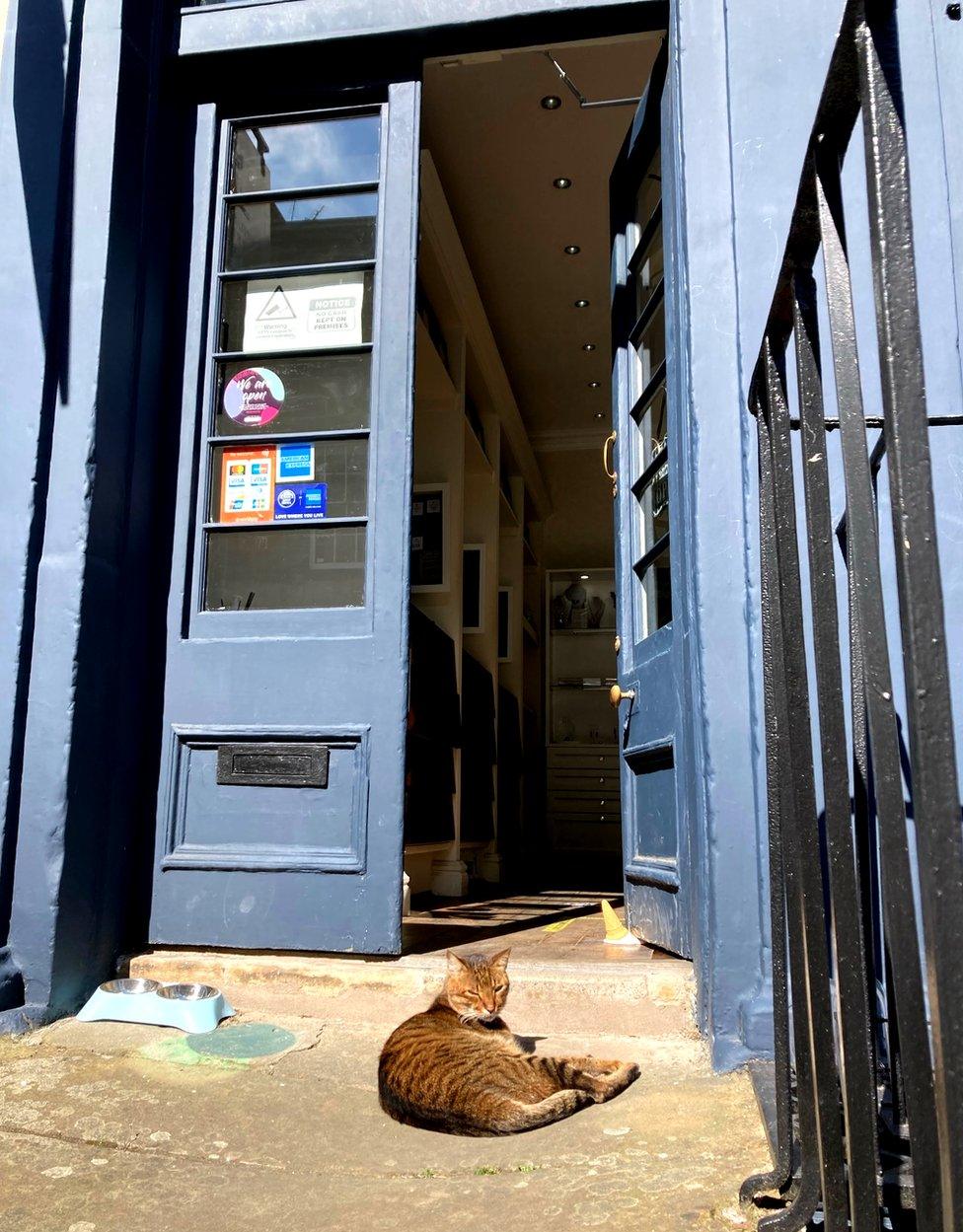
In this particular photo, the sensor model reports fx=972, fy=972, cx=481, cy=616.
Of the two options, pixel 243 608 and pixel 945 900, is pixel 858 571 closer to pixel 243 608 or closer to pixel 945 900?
pixel 945 900

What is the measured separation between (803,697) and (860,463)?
1.40 ft

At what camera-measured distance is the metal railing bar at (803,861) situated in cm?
111

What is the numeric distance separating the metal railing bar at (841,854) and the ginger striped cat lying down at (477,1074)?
37.8 inches

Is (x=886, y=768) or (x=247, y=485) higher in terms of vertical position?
(x=247, y=485)

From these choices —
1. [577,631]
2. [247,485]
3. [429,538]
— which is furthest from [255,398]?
[577,631]

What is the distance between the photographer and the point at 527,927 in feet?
12.1

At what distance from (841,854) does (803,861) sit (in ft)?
0.57

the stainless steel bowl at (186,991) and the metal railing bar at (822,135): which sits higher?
the metal railing bar at (822,135)

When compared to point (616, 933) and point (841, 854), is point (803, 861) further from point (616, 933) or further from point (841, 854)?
point (616, 933)

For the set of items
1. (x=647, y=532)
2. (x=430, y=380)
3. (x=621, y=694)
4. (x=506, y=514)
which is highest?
(x=430, y=380)

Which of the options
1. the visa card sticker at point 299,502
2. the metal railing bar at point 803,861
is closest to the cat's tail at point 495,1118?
the metal railing bar at point 803,861

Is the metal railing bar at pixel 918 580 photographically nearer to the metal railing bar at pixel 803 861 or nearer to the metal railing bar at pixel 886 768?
the metal railing bar at pixel 886 768

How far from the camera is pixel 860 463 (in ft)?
2.91

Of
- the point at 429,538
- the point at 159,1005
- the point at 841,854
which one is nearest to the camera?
the point at 841,854
